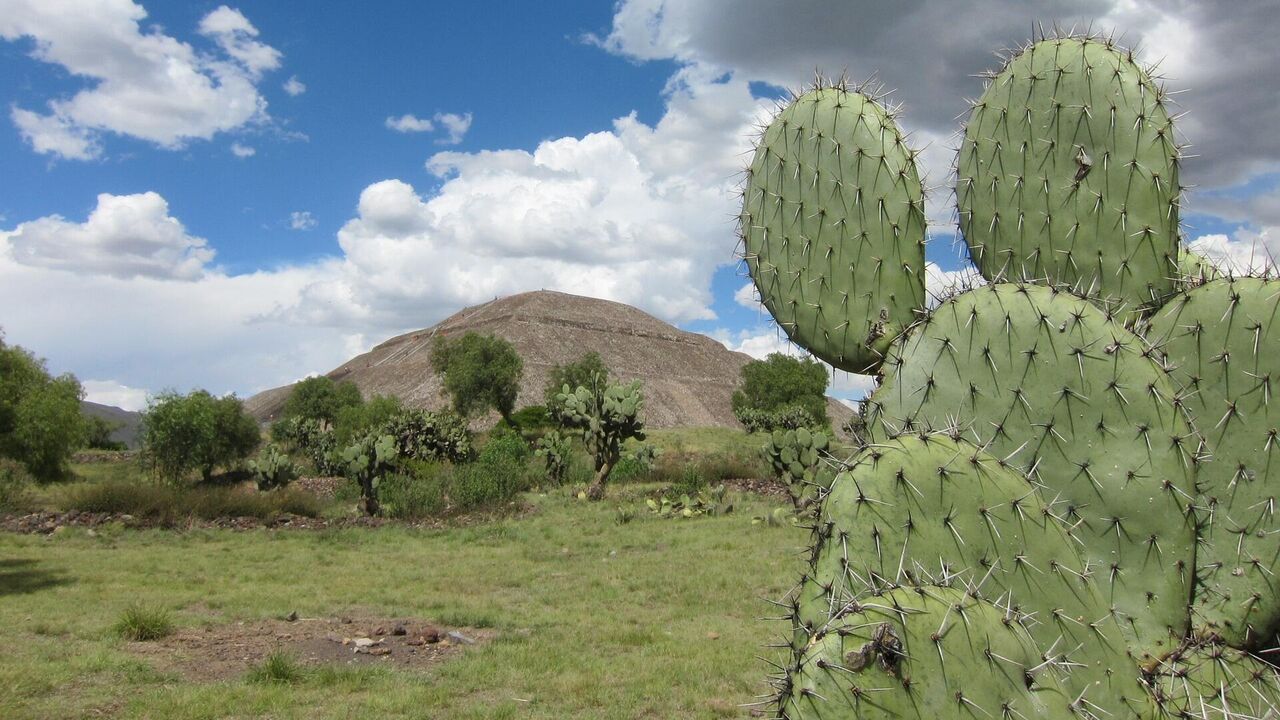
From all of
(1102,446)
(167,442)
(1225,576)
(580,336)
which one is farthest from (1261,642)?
(580,336)

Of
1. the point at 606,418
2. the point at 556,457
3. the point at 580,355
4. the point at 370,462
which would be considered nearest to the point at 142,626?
the point at 370,462

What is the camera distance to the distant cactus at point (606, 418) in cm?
1972

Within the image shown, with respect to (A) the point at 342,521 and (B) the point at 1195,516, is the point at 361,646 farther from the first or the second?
(A) the point at 342,521

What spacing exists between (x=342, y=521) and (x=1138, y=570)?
16901 millimetres

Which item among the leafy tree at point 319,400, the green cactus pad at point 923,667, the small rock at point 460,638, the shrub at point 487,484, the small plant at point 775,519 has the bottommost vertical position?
the small rock at point 460,638

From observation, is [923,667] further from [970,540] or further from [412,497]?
[412,497]

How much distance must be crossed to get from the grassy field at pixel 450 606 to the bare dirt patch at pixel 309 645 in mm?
239

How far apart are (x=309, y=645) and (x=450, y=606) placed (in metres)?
1.90

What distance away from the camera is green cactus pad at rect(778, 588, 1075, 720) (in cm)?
161

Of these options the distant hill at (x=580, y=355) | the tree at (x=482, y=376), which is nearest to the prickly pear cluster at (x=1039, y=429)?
the tree at (x=482, y=376)

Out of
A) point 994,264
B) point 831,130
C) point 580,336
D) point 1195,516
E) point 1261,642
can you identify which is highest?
point 580,336

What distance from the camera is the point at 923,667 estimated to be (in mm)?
1612

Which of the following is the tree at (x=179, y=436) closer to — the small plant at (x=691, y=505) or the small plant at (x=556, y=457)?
the small plant at (x=556, y=457)

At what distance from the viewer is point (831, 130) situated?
303 centimetres
